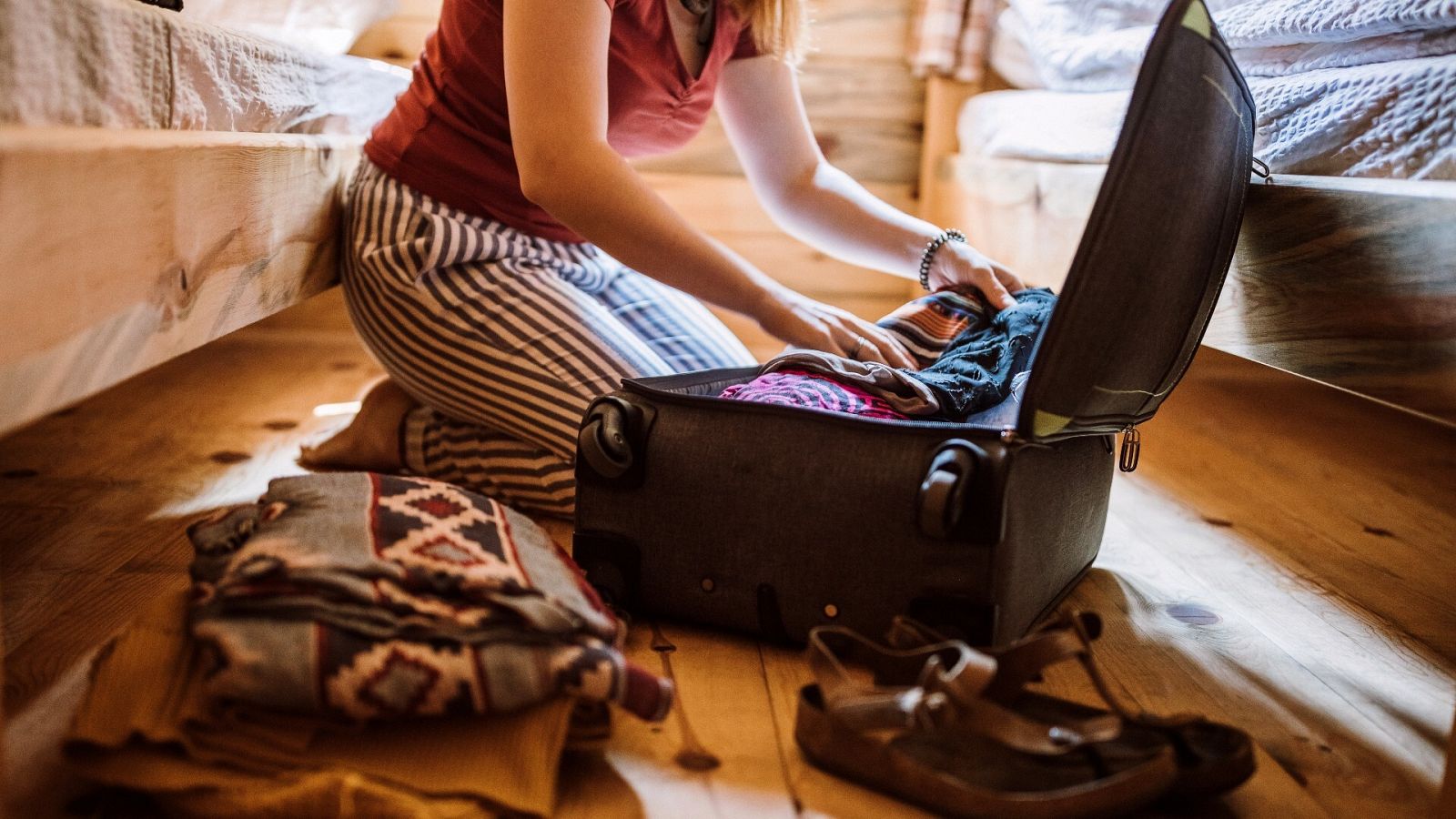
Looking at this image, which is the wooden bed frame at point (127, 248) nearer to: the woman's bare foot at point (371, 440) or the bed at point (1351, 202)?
the woman's bare foot at point (371, 440)

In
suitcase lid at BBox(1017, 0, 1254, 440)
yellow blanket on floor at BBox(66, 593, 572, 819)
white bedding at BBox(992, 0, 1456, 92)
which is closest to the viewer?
yellow blanket on floor at BBox(66, 593, 572, 819)

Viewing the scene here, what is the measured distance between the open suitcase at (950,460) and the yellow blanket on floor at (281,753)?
24 centimetres

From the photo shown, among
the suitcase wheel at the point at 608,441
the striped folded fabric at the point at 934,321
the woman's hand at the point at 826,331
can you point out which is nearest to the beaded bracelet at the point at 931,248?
the striped folded fabric at the point at 934,321

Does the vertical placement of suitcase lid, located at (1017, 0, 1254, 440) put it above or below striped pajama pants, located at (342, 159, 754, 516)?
above

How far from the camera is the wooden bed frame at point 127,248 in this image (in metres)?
0.64

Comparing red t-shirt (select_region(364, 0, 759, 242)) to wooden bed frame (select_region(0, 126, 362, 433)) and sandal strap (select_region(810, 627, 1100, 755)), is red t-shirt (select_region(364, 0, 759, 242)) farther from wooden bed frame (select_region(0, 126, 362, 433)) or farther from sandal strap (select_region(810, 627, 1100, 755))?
sandal strap (select_region(810, 627, 1100, 755))

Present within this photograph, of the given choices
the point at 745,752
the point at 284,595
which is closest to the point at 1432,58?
the point at 745,752

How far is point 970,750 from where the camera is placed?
27.1 inches

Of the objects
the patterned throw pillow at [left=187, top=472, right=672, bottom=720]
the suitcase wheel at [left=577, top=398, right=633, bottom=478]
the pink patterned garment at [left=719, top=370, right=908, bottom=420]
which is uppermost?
the pink patterned garment at [left=719, top=370, right=908, bottom=420]

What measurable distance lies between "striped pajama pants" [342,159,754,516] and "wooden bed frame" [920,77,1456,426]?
60cm

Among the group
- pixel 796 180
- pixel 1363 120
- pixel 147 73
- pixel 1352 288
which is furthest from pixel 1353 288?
pixel 147 73

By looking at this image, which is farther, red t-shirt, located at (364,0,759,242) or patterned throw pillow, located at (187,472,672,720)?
red t-shirt, located at (364,0,759,242)

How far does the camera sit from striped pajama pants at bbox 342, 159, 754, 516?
3.83 feet

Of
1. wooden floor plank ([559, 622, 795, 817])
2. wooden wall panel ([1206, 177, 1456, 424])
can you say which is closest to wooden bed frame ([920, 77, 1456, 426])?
wooden wall panel ([1206, 177, 1456, 424])
